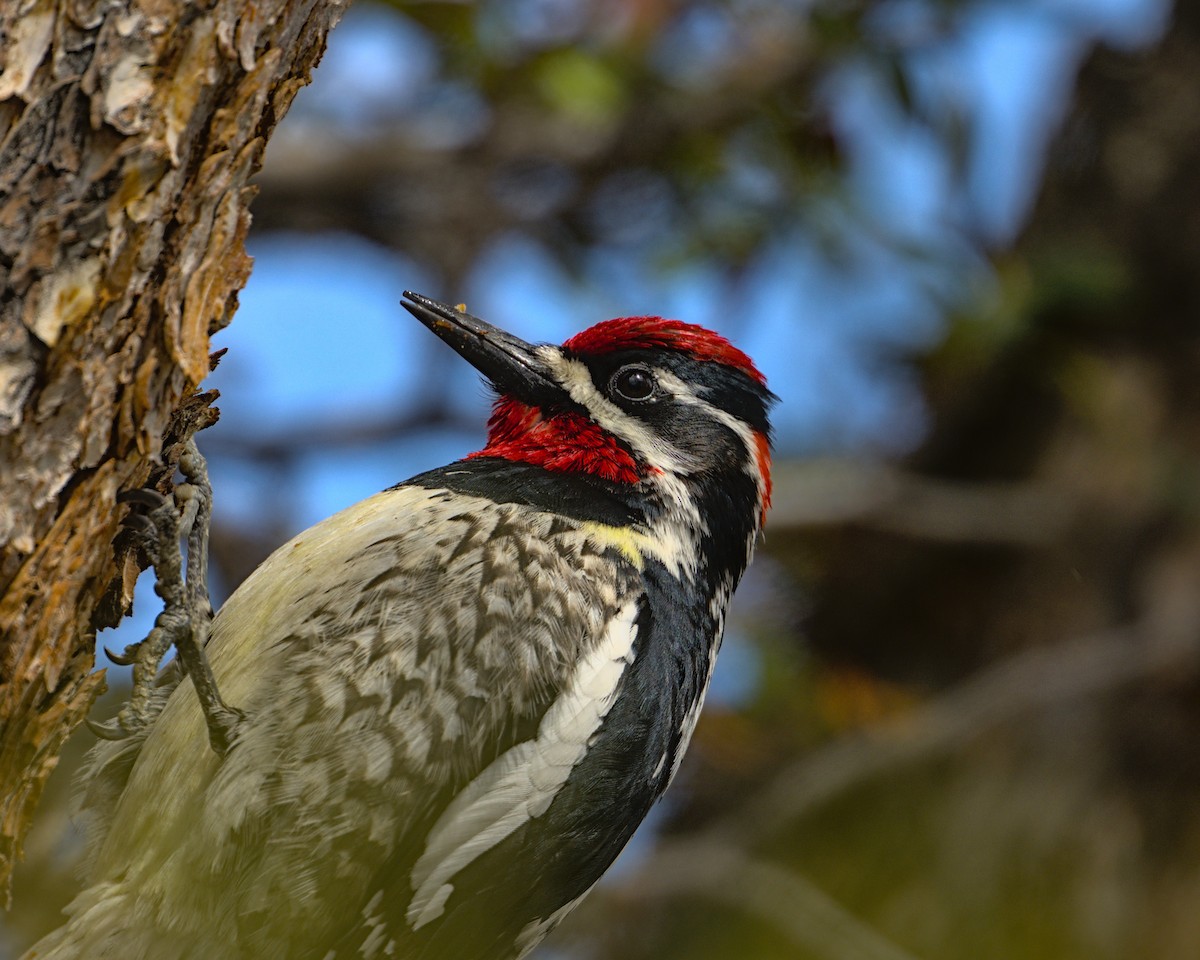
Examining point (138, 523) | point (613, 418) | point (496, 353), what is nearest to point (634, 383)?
point (613, 418)

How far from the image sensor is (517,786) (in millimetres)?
2688

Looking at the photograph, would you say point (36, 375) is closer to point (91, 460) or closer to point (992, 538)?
point (91, 460)

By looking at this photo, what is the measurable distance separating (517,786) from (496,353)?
1039 millimetres

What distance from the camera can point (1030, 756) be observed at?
5.91m

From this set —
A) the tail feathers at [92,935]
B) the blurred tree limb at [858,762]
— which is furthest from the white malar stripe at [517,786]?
the blurred tree limb at [858,762]

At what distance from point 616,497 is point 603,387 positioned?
0.32 metres

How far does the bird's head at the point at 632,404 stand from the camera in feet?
10.5

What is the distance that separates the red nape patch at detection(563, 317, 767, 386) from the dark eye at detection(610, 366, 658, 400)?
6 cm

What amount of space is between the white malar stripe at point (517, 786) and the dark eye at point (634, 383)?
0.73m

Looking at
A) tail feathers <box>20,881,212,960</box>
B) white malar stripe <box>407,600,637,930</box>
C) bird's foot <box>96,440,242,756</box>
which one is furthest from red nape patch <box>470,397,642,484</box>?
tail feathers <box>20,881,212,960</box>

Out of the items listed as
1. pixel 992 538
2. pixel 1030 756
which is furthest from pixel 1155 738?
pixel 992 538

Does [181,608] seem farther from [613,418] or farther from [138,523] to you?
[613,418]

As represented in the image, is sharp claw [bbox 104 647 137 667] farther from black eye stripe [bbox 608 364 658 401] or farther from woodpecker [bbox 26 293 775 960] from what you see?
black eye stripe [bbox 608 364 658 401]

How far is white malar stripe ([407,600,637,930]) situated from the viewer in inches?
104
